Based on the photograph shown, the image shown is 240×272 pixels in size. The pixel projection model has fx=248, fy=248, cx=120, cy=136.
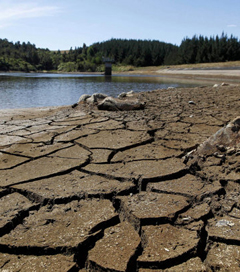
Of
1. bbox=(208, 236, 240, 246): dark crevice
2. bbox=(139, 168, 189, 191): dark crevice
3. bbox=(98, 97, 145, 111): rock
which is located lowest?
bbox=(208, 236, 240, 246): dark crevice

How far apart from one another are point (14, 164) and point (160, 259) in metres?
1.93

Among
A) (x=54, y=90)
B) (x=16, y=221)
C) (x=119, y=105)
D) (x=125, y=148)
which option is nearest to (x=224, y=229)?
(x=16, y=221)

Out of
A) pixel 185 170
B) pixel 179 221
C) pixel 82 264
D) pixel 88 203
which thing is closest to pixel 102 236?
pixel 82 264

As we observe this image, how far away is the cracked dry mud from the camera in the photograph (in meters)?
1.30

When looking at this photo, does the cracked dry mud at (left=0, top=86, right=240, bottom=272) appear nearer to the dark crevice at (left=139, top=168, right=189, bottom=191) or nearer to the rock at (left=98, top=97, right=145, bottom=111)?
the dark crevice at (left=139, top=168, right=189, bottom=191)

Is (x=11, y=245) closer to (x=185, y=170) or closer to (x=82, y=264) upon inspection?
(x=82, y=264)

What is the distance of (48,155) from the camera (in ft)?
9.27

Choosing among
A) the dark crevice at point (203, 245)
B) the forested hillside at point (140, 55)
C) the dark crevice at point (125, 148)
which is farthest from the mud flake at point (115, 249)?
the forested hillside at point (140, 55)

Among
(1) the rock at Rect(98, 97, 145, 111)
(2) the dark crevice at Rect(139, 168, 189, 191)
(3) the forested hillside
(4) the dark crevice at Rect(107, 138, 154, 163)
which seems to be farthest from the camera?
(3) the forested hillside

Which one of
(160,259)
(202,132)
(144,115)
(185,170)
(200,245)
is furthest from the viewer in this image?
(144,115)

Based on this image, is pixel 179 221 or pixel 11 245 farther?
pixel 179 221

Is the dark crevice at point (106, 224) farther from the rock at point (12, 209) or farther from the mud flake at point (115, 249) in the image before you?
the rock at point (12, 209)

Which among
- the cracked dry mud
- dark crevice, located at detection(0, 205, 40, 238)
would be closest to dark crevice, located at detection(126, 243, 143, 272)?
the cracked dry mud

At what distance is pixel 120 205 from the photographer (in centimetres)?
177
